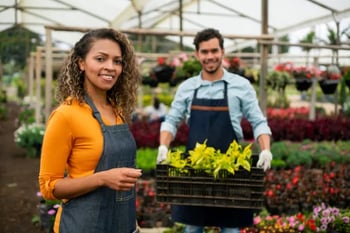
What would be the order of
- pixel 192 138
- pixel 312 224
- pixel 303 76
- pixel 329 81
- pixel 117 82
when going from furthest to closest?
pixel 303 76 → pixel 329 81 → pixel 312 224 → pixel 192 138 → pixel 117 82

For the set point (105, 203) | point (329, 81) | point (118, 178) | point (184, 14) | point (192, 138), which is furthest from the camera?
point (184, 14)

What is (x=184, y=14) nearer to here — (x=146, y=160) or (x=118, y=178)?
(x=146, y=160)

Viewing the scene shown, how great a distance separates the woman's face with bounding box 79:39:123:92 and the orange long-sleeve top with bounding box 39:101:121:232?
108 mm

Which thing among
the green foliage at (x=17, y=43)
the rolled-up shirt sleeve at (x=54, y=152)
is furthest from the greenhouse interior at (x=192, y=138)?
the green foliage at (x=17, y=43)

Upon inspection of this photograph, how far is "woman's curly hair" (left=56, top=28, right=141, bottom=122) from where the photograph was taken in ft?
6.11

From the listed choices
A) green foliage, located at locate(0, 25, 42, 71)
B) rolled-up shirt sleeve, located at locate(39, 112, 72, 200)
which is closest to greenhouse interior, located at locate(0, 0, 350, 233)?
rolled-up shirt sleeve, located at locate(39, 112, 72, 200)

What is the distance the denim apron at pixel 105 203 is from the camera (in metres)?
1.77

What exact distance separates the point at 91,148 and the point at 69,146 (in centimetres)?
A: 7

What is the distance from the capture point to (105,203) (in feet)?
5.88

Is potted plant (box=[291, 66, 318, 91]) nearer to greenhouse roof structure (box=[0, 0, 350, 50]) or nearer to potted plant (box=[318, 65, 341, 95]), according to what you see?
potted plant (box=[318, 65, 341, 95])

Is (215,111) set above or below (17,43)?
below

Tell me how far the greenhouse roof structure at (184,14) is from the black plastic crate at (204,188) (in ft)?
23.6

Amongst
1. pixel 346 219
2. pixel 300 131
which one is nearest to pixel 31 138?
pixel 300 131

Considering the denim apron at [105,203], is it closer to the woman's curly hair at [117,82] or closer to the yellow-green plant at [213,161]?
the woman's curly hair at [117,82]
